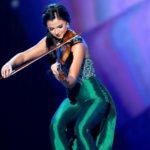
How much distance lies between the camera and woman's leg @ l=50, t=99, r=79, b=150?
1.78 meters

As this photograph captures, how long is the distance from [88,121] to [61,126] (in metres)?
0.11

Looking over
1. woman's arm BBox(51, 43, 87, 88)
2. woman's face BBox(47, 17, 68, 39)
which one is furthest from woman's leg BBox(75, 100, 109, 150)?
woman's face BBox(47, 17, 68, 39)

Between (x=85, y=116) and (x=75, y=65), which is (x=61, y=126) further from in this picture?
(x=75, y=65)

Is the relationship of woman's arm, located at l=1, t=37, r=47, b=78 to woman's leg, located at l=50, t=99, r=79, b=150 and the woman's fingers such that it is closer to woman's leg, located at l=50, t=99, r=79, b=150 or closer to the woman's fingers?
the woman's fingers

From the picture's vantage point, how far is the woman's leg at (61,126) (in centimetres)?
178

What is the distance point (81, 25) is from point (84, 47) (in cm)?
53

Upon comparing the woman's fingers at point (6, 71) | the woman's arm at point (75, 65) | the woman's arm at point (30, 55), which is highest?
the woman's arm at point (30, 55)

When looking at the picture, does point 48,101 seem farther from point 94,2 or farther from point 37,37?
point 94,2

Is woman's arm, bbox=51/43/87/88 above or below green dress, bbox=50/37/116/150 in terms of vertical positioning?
above

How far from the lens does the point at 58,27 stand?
5.98 feet

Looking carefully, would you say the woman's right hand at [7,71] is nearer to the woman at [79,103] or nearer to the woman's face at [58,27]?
the woman at [79,103]

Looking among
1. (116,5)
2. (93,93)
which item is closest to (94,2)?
(116,5)

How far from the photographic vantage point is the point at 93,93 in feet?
5.98

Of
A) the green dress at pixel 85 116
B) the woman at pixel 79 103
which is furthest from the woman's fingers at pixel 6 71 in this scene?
the green dress at pixel 85 116
